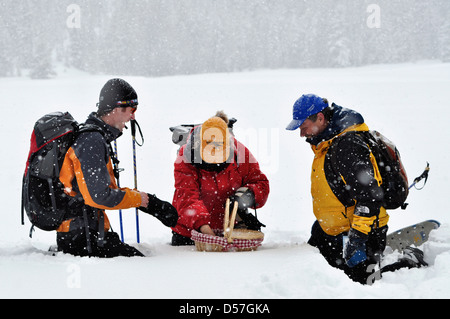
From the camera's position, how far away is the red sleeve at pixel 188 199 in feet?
13.3

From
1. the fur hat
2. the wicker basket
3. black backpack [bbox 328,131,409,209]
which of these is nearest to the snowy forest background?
the fur hat

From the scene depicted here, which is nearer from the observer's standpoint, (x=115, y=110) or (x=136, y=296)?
(x=136, y=296)

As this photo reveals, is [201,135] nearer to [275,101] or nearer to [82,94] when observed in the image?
[275,101]

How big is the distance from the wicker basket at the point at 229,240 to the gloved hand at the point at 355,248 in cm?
81

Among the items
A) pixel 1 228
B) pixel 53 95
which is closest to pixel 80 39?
pixel 53 95

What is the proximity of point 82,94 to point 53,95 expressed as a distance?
154 cm

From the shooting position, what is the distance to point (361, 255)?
145 inches

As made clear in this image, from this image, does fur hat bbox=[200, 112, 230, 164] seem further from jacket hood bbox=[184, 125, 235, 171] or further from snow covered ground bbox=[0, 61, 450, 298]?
snow covered ground bbox=[0, 61, 450, 298]

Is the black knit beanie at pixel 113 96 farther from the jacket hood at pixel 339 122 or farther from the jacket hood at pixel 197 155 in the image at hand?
the jacket hood at pixel 339 122

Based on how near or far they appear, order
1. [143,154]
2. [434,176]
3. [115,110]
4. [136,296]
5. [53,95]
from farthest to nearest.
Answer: [53,95] < [143,154] < [434,176] < [115,110] < [136,296]

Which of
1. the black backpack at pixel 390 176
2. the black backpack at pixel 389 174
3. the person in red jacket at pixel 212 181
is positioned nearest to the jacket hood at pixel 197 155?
the person in red jacket at pixel 212 181

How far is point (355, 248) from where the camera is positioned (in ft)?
12.1

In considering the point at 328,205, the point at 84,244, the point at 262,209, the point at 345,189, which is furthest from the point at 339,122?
the point at 262,209

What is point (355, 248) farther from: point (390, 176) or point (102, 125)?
point (102, 125)
